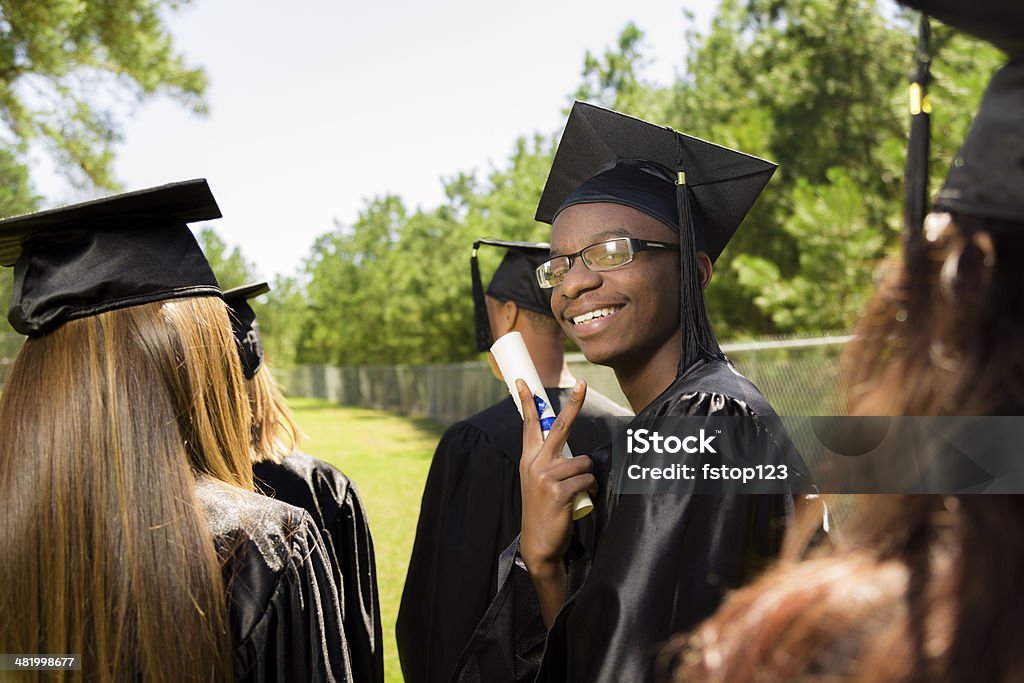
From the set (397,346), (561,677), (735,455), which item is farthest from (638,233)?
(397,346)

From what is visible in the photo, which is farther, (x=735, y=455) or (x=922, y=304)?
(x=735, y=455)

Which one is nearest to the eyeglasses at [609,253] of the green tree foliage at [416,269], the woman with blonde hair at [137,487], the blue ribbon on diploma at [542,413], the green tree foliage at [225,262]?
Answer: the blue ribbon on diploma at [542,413]

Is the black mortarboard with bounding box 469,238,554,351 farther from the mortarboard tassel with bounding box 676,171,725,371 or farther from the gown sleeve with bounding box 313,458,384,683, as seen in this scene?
the mortarboard tassel with bounding box 676,171,725,371

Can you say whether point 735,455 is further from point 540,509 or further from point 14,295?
point 14,295

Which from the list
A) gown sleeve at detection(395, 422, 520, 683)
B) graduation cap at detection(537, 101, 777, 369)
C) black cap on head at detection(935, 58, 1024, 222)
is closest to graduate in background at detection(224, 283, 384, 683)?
gown sleeve at detection(395, 422, 520, 683)

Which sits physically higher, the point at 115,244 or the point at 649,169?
the point at 649,169

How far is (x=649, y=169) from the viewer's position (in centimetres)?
230

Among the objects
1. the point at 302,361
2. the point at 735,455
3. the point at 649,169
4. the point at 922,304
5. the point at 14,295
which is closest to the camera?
the point at 922,304

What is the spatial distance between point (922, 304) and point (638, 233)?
54.1 inches

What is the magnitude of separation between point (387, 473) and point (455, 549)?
42.4 feet

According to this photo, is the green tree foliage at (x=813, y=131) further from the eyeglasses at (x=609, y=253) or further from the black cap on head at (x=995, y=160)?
the black cap on head at (x=995, y=160)

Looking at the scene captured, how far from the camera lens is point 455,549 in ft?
10.5

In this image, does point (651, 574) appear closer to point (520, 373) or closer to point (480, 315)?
point (520, 373)

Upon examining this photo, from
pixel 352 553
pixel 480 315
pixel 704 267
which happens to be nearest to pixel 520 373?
pixel 704 267
